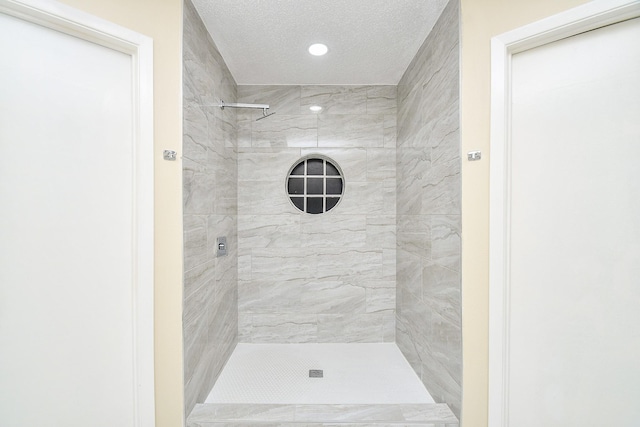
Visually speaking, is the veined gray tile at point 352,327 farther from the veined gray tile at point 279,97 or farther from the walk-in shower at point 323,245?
the veined gray tile at point 279,97

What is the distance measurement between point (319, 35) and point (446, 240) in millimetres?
1478

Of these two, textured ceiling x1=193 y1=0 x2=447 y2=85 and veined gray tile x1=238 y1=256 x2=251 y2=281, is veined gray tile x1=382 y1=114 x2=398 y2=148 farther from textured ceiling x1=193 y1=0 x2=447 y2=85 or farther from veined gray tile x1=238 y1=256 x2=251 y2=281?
veined gray tile x1=238 y1=256 x2=251 y2=281

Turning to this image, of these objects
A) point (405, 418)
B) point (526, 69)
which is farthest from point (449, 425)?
point (526, 69)

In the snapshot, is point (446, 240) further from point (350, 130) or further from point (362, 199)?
point (350, 130)

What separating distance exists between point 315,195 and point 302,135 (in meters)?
0.54

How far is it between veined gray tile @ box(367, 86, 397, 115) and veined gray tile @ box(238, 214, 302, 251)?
3.85 ft

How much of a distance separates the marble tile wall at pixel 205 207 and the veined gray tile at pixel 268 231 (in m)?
0.20

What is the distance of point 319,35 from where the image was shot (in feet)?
5.98

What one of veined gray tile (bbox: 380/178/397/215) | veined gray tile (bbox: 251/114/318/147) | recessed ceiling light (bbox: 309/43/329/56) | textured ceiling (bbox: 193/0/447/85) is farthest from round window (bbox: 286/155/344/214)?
recessed ceiling light (bbox: 309/43/329/56)

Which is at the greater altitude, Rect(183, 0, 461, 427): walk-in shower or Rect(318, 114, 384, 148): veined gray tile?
Rect(318, 114, 384, 148): veined gray tile

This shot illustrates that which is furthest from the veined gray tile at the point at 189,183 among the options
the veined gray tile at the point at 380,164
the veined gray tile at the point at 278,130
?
the veined gray tile at the point at 380,164

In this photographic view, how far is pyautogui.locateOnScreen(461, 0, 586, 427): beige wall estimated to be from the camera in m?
1.39

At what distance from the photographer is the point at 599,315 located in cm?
116

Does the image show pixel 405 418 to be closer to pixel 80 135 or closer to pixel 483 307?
pixel 483 307
